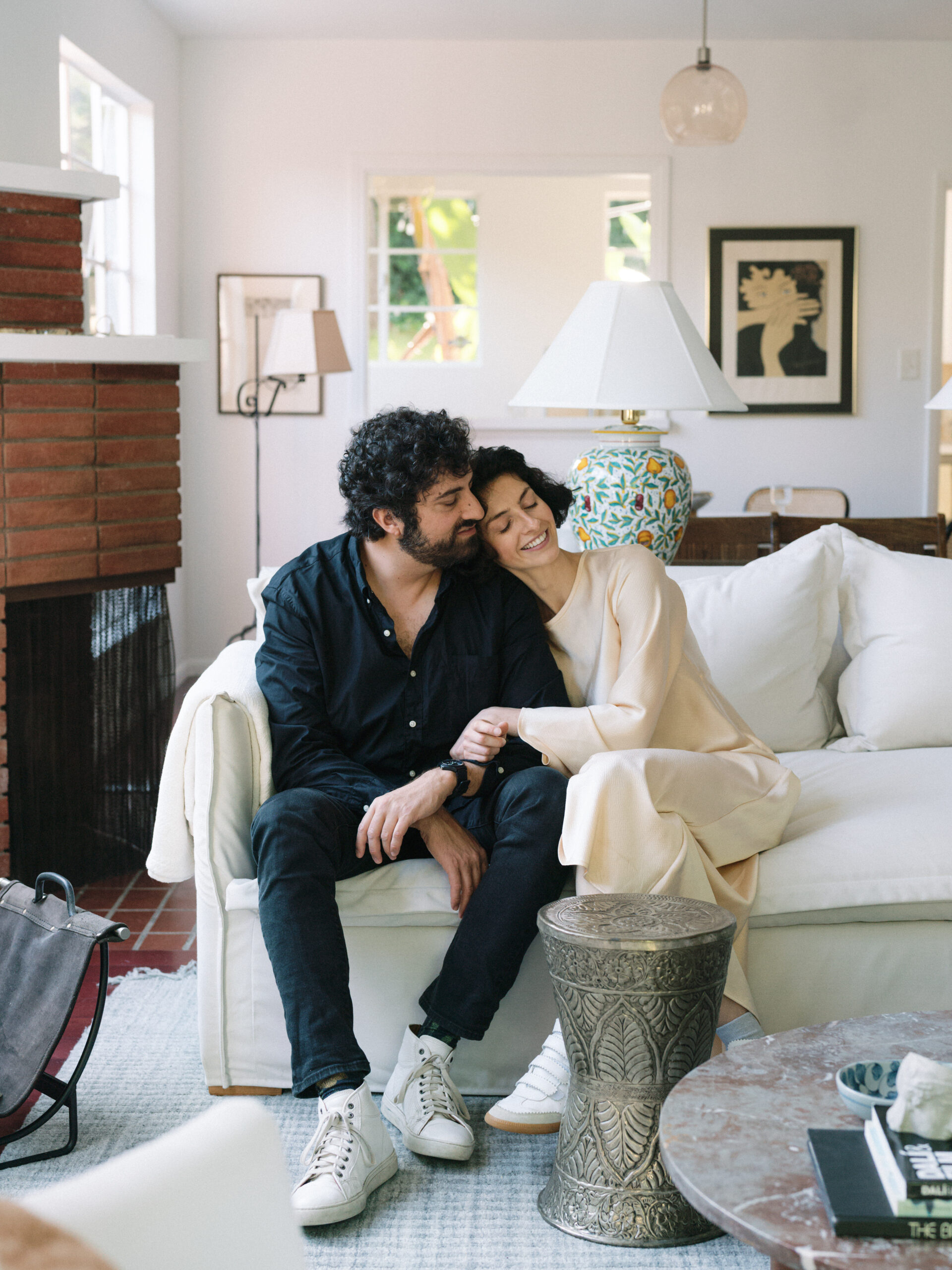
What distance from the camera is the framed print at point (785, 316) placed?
5.96 meters

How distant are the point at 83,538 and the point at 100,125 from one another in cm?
287

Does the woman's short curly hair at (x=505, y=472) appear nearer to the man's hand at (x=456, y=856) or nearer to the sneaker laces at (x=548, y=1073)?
the man's hand at (x=456, y=856)

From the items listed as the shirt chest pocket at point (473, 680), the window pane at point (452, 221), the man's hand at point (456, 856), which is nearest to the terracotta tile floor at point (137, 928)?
the man's hand at point (456, 856)

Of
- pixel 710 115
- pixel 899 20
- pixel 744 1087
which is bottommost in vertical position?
pixel 744 1087

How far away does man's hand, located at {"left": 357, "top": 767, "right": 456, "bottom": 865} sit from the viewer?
1990 millimetres

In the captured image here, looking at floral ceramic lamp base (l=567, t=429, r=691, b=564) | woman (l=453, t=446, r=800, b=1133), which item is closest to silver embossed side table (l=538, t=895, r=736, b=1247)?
woman (l=453, t=446, r=800, b=1133)

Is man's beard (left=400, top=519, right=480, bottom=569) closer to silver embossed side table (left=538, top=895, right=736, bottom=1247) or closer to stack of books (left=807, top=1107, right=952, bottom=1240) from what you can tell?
silver embossed side table (left=538, top=895, right=736, bottom=1247)

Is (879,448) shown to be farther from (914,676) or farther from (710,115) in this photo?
(914,676)

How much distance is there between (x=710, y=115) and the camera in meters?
4.55

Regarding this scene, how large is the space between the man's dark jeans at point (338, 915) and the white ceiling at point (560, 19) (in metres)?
4.43

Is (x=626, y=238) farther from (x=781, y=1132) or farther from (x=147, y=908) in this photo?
(x=781, y=1132)

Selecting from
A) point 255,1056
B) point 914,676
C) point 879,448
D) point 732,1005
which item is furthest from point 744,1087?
point 879,448

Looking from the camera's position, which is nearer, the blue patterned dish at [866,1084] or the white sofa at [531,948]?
the blue patterned dish at [866,1084]

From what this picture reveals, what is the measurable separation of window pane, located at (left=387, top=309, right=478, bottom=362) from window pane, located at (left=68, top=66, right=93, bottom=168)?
385 centimetres
